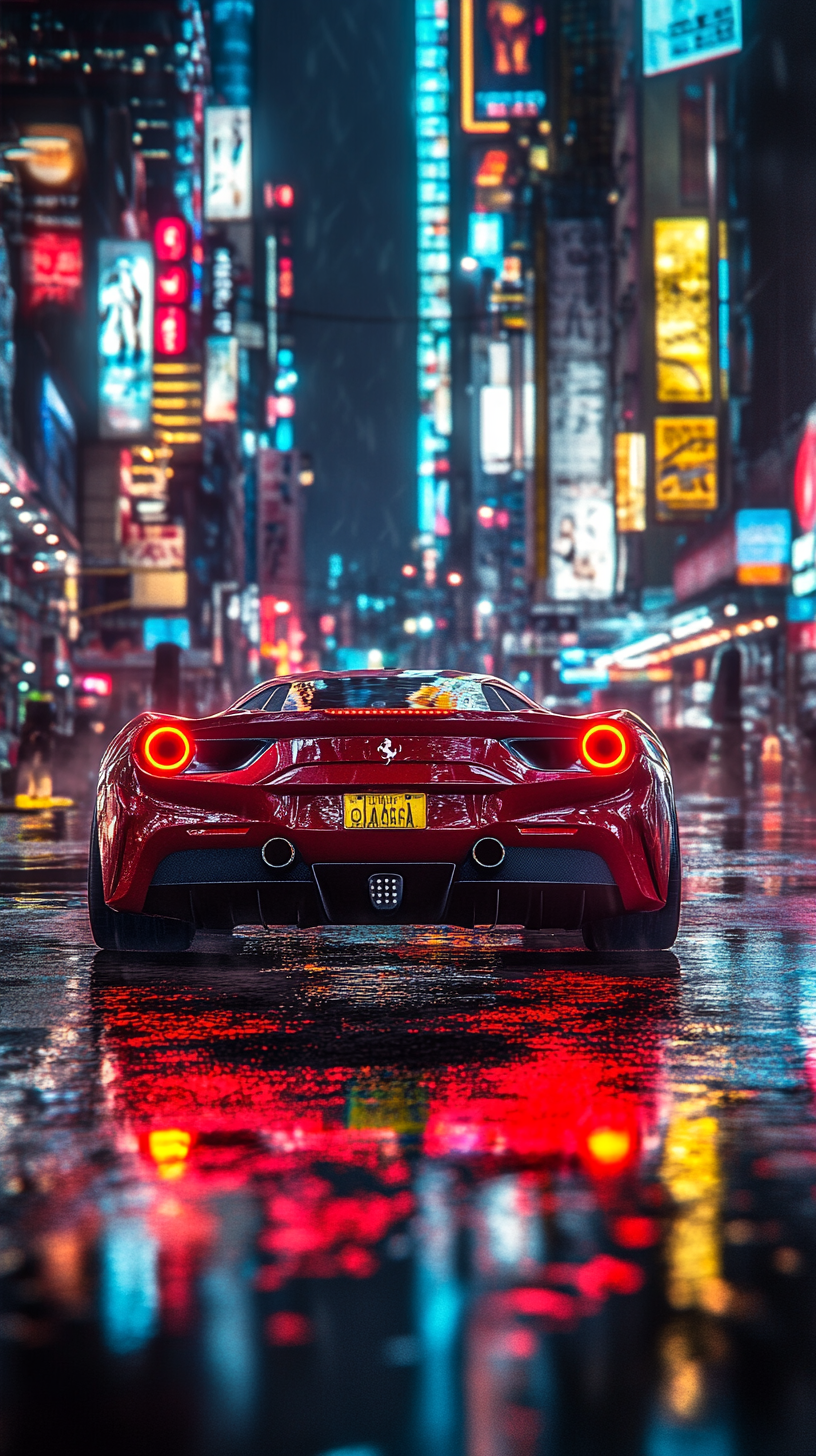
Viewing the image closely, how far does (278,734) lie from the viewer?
20.8ft

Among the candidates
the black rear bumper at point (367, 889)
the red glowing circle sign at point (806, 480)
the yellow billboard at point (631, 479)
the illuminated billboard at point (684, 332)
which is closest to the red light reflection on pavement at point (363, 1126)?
the black rear bumper at point (367, 889)

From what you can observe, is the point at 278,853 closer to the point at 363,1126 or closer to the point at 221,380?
the point at 363,1126

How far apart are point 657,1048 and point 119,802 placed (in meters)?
2.24

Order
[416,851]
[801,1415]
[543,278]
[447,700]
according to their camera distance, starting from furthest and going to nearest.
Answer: [543,278] → [447,700] → [416,851] → [801,1415]

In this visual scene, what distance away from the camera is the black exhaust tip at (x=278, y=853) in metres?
6.05

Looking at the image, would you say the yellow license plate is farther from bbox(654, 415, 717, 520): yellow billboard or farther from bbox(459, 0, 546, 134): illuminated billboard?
bbox(459, 0, 546, 134): illuminated billboard

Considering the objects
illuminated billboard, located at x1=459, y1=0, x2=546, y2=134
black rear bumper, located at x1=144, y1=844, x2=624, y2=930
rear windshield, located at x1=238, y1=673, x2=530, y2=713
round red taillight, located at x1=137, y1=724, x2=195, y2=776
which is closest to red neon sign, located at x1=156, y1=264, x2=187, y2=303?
illuminated billboard, located at x1=459, y1=0, x2=546, y2=134

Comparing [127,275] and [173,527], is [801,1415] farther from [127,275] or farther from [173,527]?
[173,527]

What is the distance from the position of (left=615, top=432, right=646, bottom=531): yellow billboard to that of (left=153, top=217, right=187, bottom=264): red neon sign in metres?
16.6

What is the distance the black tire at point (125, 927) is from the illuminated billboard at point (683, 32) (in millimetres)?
49674

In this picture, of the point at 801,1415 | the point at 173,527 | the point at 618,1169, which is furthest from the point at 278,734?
the point at 173,527

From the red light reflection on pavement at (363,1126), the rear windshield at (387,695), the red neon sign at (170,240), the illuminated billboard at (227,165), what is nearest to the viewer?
the red light reflection on pavement at (363,1126)

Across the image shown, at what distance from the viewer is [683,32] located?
52500 millimetres

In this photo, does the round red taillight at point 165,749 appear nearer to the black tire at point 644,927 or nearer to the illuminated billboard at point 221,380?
the black tire at point 644,927
